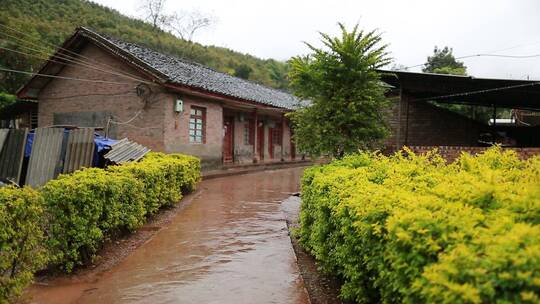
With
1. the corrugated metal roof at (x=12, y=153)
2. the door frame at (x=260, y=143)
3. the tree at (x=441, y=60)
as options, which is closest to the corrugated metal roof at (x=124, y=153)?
the corrugated metal roof at (x=12, y=153)

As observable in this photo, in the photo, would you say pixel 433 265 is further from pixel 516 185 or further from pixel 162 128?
pixel 162 128

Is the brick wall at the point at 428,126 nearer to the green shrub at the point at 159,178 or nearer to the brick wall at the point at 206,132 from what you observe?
the green shrub at the point at 159,178

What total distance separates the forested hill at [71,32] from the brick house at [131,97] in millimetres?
5832

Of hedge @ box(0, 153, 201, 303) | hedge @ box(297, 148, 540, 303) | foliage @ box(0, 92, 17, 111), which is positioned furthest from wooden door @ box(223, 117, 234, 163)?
hedge @ box(297, 148, 540, 303)

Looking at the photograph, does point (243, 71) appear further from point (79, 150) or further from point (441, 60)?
point (79, 150)

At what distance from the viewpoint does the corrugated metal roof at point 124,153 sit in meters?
10.0

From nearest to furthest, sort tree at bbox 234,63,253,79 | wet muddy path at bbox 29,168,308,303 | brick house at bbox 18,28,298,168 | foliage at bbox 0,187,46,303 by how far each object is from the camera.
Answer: foliage at bbox 0,187,46,303
wet muddy path at bbox 29,168,308,303
brick house at bbox 18,28,298,168
tree at bbox 234,63,253,79

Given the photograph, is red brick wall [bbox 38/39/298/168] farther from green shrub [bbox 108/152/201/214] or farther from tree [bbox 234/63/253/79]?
tree [bbox 234/63/253/79]

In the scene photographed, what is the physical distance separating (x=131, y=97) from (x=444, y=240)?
1569cm

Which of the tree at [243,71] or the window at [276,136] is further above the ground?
the tree at [243,71]

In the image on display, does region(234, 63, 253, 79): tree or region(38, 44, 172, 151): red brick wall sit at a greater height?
region(234, 63, 253, 79): tree

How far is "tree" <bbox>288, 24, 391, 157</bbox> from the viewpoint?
8750mm

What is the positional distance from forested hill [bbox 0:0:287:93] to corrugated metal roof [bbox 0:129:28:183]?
14.2 m

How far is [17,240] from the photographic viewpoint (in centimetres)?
405
